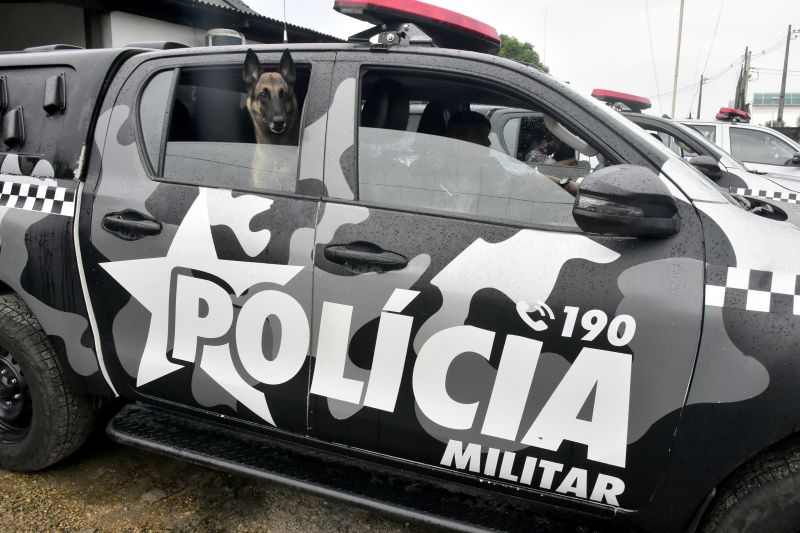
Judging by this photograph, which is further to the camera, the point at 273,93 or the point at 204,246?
the point at 273,93

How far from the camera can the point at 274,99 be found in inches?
88.7

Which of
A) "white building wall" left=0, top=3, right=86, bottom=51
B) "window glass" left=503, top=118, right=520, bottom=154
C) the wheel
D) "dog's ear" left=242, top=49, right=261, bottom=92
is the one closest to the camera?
"window glass" left=503, top=118, right=520, bottom=154

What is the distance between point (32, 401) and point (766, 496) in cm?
265

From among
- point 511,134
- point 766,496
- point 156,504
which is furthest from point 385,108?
point 156,504

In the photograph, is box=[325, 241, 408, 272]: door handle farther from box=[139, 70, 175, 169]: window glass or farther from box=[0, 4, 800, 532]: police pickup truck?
box=[139, 70, 175, 169]: window glass

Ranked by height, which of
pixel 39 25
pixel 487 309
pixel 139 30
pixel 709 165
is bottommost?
pixel 487 309

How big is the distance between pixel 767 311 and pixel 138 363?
2089 mm

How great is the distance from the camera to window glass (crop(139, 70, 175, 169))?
231cm

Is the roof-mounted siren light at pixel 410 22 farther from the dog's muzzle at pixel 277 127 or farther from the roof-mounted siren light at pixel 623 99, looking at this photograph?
the roof-mounted siren light at pixel 623 99

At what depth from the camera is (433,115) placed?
8.20 feet

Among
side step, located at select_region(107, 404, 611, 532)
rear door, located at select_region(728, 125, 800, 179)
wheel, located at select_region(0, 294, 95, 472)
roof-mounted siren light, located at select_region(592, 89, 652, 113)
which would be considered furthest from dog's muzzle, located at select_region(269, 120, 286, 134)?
rear door, located at select_region(728, 125, 800, 179)

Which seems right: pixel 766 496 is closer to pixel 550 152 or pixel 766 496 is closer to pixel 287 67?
pixel 550 152

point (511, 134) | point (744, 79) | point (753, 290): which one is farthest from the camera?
point (744, 79)

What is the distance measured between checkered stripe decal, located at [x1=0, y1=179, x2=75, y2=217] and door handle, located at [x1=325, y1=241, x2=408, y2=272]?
113 cm
